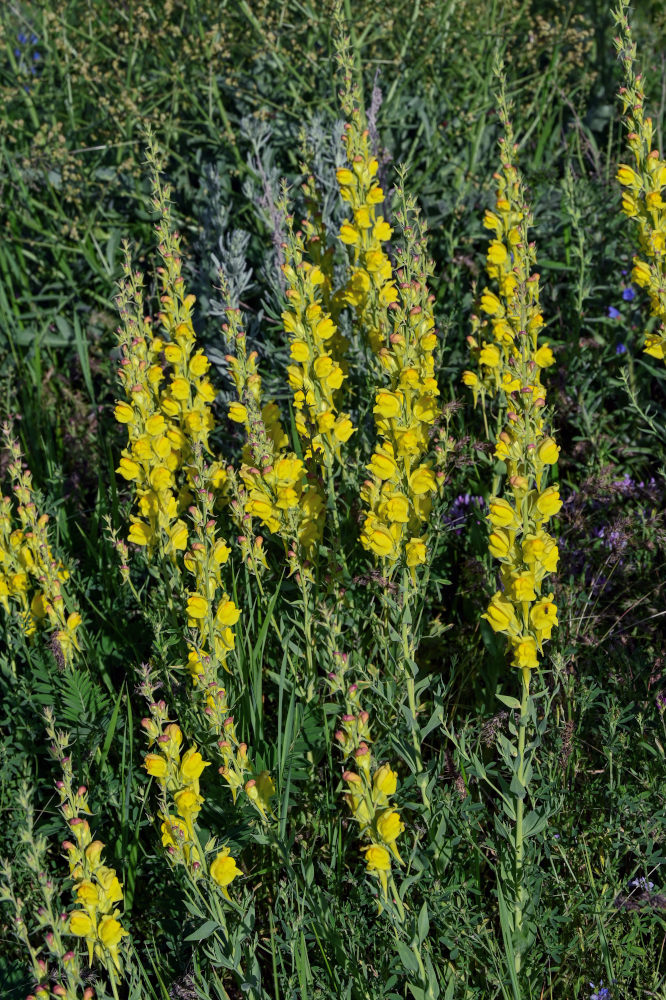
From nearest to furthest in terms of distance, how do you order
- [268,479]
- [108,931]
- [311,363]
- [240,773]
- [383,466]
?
1. [108,931]
2. [240,773]
3. [383,466]
4. [268,479]
5. [311,363]

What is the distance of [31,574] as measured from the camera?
306 cm

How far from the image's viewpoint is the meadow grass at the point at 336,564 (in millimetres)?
2025

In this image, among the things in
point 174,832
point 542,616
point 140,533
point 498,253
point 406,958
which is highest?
point 498,253

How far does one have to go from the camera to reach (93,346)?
15.2 ft

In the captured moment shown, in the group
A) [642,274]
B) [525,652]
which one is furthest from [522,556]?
[642,274]

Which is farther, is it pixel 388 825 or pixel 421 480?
pixel 421 480

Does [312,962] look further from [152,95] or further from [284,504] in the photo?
[152,95]

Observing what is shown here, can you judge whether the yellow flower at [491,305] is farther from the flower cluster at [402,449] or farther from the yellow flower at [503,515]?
the yellow flower at [503,515]

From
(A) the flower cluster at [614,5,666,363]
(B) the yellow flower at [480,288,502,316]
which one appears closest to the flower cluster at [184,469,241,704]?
(B) the yellow flower at [480,288,502,316]

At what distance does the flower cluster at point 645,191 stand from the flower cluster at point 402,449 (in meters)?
0.87

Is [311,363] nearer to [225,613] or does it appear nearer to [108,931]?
[225,613]

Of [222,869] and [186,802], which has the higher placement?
[186,802]

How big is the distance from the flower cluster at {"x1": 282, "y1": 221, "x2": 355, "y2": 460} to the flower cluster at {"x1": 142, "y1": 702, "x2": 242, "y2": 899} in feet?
3.34

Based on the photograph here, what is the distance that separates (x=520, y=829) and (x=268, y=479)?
1053 millimetres
